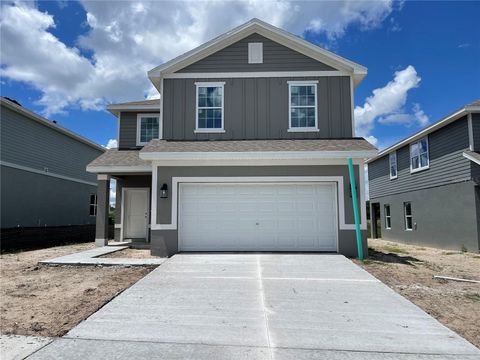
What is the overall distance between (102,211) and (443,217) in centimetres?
1444

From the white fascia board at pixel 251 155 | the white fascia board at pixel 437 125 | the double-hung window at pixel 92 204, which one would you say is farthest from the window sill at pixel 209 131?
the double-hung window at pixel 92 204

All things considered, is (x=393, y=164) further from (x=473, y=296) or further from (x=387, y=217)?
(x=473, y=296)

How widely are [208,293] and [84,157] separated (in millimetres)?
16569

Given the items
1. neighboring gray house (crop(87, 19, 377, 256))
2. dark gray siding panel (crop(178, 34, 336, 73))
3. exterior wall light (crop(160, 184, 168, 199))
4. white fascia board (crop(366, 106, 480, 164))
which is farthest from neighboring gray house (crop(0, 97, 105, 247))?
white fascia board (crop(366, 106, 480, 164))

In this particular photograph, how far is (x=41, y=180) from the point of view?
54.3 feet

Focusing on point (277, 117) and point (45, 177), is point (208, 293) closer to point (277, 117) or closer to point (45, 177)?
point (277, 117)

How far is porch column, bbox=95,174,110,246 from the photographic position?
44.9 ft

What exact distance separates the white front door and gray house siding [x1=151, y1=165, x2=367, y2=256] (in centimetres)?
479

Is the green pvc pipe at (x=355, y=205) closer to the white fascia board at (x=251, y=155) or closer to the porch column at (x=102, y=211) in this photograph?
the white fascia board at (x=251, y=155)

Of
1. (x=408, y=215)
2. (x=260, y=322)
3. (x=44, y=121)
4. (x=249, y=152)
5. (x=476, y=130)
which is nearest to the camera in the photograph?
(x=260, y=322)

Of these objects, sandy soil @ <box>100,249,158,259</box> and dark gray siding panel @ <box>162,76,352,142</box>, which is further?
dark gray siding panel @ <box>162,76,352,142</box>

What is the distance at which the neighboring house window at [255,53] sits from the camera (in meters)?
12.5

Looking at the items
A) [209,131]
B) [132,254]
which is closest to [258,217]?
[209,131]

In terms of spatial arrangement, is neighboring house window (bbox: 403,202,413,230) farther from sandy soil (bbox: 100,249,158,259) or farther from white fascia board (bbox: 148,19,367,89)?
sandy soil (bbox: 100,249,158,259)
